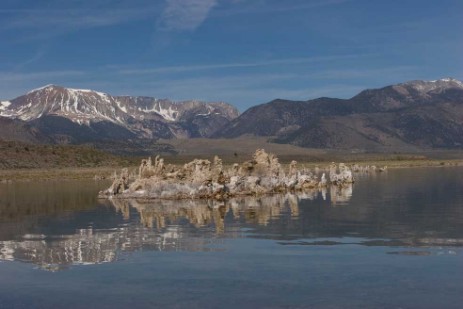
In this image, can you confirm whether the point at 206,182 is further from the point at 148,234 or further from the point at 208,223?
the point at 148,234

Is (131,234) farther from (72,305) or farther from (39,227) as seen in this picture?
(72,305)

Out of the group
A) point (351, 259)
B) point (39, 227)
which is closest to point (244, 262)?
point (351, 259)

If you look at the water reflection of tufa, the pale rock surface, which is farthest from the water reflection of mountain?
the pale rock surface

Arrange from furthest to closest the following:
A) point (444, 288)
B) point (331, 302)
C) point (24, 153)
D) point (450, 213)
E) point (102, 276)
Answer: point (24, 153) → point (450, 213) → point (102, 276) → point (444, 288) → point (331, 302)

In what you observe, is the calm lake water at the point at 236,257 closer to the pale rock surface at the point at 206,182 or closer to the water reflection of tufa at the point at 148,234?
the water reflection of tufa at the point at 148,234

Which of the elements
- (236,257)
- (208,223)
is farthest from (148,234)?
(236,257)

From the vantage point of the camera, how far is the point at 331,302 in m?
15.5

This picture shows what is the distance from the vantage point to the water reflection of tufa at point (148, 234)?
75.2 feet

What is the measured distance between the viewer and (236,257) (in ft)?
71.6

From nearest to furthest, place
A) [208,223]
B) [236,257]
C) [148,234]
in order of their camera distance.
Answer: [236,257] → [148,234] → [208,223]

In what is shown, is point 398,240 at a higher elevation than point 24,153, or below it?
below

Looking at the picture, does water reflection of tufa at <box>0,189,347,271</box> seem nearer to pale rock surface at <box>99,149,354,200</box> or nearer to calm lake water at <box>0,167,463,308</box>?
calm lake water at <box>0,167,463,308</box>

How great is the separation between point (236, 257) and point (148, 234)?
712cm

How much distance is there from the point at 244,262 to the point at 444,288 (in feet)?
21.4
